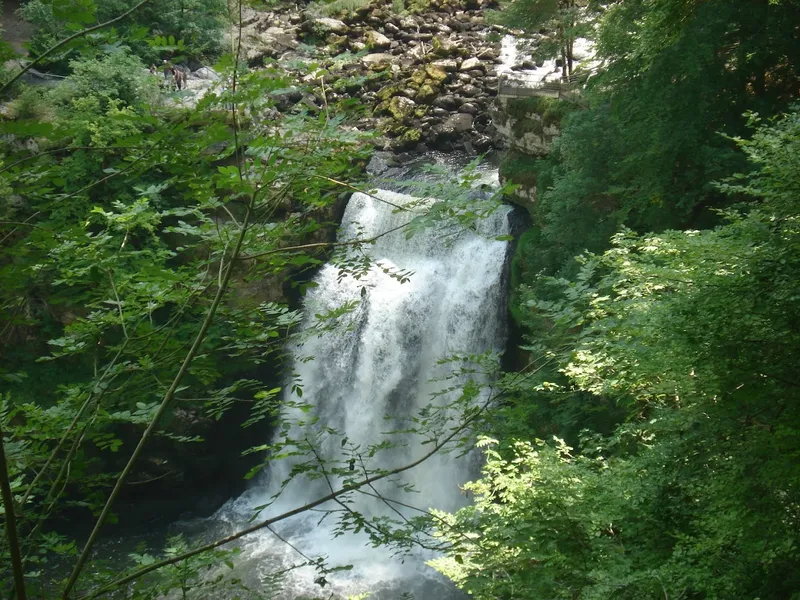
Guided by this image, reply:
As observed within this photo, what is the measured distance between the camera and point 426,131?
20.0 metres

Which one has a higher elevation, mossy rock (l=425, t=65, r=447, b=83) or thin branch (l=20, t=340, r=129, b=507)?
mossy rock (l=425, t=65, r=447, b=83)

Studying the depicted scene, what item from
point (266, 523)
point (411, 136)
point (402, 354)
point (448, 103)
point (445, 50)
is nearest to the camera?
point (266, 523)

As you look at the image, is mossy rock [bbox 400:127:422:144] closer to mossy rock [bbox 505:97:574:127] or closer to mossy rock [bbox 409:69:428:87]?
mossy rock [bbox 409:69:428:87]

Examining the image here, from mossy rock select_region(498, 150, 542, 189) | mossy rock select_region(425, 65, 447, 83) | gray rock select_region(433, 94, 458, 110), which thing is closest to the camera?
mossy rock select_region(498, 150, 542, 189)

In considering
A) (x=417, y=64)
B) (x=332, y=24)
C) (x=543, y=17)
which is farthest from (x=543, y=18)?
(x=332, y=24)

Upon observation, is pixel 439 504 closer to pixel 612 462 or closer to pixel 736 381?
pixel 612 462

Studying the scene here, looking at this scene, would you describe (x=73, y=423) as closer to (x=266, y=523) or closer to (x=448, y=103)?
(x=266, y=523)

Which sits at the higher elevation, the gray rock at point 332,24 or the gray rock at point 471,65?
the gray rock at point 332,24

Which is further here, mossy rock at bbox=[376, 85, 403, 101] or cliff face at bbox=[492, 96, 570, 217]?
mossy rock at bbox=[376, 85, 403, 101]

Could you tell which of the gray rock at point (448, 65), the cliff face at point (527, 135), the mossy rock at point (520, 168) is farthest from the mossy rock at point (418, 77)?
the mossy rock at point (520, 168)

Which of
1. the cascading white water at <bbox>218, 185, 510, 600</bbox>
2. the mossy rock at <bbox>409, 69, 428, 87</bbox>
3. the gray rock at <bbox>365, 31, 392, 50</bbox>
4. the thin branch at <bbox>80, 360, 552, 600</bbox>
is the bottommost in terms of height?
the cascading white water at <bbox>218, 185, 510, 600</bbox>

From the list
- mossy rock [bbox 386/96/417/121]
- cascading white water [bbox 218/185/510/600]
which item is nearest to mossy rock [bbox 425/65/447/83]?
mossy rock [bbox 386/96/417/121]

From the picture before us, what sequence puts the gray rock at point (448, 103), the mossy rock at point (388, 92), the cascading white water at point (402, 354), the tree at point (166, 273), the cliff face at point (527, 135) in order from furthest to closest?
the mossy rock at point (388, 92)
the gray rock at point (448, 103)
the cliff face at point (527, 135)
the cascading white water at point (402, 354)
the tree at point (166, 273)

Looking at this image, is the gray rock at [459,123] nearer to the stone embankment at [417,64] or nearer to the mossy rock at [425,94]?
the stone embankment at [417,64]
